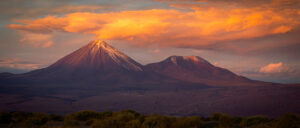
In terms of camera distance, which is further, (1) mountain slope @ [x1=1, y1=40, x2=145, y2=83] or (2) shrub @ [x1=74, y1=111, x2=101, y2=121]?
(1) mountain slope @ [x1=1, y1=40, x2=145, y2=83]

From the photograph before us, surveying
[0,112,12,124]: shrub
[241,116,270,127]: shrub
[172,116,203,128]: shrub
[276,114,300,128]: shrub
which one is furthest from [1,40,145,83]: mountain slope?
[276,114,300,128]: shrub

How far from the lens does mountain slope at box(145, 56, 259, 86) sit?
525 feet

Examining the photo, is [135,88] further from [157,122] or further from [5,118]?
[157,122]

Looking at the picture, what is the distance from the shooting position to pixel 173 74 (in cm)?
17025

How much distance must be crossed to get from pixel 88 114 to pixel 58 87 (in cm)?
10576

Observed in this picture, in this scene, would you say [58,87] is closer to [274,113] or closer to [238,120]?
[274,113]

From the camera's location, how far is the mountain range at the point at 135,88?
229 feet

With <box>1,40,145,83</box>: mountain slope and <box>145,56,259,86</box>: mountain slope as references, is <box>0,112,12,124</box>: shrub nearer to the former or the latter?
<box>1,40,145,83</box>: mountain slope

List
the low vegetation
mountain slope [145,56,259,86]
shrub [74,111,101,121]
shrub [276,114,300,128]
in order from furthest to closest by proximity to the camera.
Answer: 1. mountain slope [145,56,259,86]
2. shrub [74,111,101,121]
3. the low vegetation
4. shrub [276,114,300,128]

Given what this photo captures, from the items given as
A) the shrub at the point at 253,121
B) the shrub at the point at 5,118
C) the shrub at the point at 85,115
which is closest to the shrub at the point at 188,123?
the shrub at the point at 253,121

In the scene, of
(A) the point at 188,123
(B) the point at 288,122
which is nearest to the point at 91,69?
(A) the point at 188,123

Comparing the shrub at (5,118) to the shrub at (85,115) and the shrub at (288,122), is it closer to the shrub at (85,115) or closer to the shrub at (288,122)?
the shrub at (85,115)

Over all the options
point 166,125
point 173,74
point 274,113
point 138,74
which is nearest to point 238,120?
point 166,125

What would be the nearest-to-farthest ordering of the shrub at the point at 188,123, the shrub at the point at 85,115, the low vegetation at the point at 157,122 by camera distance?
1. the shrub at the point at 188,123
2. the low vegetation at the point at 157,122
3. the shrub at the point at 85,115
